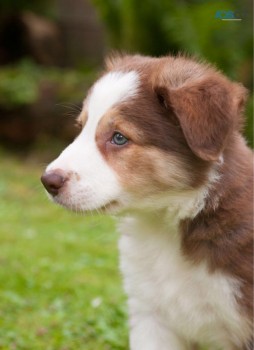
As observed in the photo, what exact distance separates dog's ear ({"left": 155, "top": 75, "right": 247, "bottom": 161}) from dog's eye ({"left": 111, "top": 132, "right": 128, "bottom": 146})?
0.98 feet

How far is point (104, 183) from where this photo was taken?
12.7ft

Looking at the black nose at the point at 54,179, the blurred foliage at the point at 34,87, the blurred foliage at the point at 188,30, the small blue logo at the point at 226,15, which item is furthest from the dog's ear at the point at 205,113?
the blurred foliage at the point at 34,87

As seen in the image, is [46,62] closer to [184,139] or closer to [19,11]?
[19,11]

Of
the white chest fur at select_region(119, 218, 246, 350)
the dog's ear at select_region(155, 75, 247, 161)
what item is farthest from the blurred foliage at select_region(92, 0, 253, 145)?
the dog's ear at select_region(155, 75, 247, 161)

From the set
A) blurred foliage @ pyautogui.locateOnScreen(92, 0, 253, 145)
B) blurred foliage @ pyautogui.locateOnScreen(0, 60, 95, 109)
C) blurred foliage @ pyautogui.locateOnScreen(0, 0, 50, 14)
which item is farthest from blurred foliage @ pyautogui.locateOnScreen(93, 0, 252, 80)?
blurred foliage @ pyautogui.locateOnScreen(0, 0, 50, 14)

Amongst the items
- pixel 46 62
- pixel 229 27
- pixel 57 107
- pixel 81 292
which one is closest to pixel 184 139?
pixel 81 292

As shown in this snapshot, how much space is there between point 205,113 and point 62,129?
1037 centimetres

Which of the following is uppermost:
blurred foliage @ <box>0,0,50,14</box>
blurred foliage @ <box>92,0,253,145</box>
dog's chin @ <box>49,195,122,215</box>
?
dog's chin @ <box>49,195,122,215</box>

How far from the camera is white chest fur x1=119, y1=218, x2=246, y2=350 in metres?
4.04

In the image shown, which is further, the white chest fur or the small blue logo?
the small blue logo

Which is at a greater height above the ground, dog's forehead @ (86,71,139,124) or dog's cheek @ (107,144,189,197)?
dog's forehead @ (86,71,139,124)

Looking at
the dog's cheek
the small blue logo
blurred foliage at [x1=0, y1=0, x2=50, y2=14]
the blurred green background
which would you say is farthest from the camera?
blurred foliage at [x1=0, y1=0, x2=50, y2=14]

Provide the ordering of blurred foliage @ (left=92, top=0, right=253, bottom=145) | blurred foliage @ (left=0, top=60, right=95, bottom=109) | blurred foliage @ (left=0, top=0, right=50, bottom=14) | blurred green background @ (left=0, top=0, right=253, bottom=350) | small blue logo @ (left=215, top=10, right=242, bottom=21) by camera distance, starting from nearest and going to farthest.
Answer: blurred green background @ (left=0, top=0, right=253, bottom=350) → small blue logo @ (left=215, top=10, right=242, bottom=21) → blurred foliage @ (left=92, top=0, right=253, bottom=145) → blurred foliage @ (left=0, top=60, right=95, bottom=109) → blurred foliage @ (left=0, top=0, right=50, bottom=14)

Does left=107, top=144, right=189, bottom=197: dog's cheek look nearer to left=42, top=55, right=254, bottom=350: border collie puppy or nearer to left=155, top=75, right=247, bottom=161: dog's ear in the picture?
left=42, top=55, right=254, bottom=350: border collie puppy
